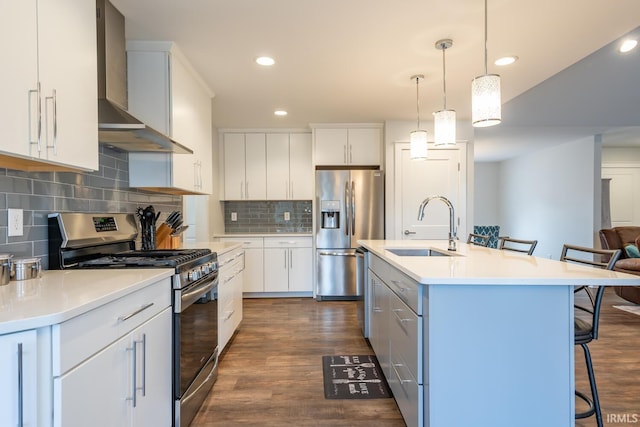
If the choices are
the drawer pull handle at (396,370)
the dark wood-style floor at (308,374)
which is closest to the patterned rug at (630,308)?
the dark wood-style floor at (308,374)

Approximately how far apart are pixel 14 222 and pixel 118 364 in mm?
818

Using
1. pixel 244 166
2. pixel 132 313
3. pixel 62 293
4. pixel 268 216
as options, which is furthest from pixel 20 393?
pixel 268 216

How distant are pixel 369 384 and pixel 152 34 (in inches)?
107

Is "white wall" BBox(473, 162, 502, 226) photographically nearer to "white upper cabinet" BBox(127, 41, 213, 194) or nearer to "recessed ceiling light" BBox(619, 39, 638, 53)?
"recessed ceiling light" BBox(619, 39, 638, 53)

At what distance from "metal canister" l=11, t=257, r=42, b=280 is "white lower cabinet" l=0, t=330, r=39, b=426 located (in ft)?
2.12

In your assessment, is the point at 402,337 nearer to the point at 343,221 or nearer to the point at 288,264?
the point at 343,221

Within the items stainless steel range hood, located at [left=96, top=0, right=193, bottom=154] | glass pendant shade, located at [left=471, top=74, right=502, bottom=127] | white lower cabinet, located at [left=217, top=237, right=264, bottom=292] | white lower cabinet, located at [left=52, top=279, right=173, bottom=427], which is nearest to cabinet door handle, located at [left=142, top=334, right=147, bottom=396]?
white lower cabinet, located at [left=52, top=279, right=173, bottom=427]

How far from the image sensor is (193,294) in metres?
1.88

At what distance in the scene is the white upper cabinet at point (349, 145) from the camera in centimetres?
468

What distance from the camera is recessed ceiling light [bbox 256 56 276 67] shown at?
104 inches

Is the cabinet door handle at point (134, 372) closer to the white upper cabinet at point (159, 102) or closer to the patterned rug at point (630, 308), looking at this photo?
the white upper cabinet at point (159, 102)

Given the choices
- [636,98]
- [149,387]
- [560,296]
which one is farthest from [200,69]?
[636,98]

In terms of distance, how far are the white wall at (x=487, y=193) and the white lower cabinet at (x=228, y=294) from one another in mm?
7564

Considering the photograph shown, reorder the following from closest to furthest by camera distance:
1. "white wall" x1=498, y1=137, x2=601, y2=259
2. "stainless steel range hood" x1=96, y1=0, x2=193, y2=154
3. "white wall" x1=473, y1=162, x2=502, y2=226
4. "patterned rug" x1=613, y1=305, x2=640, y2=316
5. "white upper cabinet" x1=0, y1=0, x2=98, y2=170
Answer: "white upper cabinet" x1=0, y1=0, x2=98, y2=170
"stainless steel range hood" x1=96, y1=0, x2=193, y2=154
"patterned rug" x1=613, y1=305, x2=640, y2=316
"white wall" x1=498, y1=137, x2=601, y2=259
"white wall" x1=473, y1=162, x2=502, y2=226
